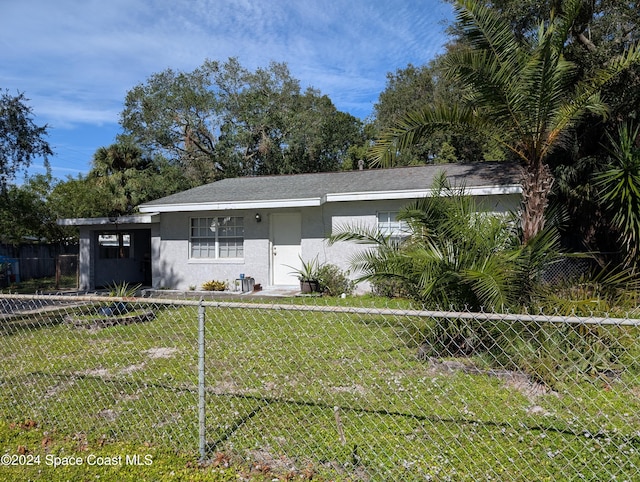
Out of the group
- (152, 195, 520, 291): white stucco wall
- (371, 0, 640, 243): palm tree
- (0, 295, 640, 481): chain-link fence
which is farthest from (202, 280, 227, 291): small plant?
(371, 0, 640, 243): palm tree

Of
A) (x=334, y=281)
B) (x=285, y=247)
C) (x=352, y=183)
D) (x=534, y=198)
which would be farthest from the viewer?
(x=285, y=247)

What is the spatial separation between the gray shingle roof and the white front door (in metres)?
0.92

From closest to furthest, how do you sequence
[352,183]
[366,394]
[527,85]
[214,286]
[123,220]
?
1. [366,394]
2. [527,85]
3. [214,286]
4. [352,183]
5. [123,220]

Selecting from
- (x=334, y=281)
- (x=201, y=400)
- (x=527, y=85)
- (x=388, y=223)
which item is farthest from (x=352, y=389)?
(x=388, y=223)

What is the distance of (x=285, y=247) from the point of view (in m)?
14.2

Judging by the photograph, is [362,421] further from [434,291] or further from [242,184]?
[242,184]

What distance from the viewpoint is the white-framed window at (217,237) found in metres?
14.5

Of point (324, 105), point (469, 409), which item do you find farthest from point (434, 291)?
point (324, 105)

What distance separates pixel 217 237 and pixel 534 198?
9.91 metres

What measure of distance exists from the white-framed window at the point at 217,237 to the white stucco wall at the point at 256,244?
0.62 ft

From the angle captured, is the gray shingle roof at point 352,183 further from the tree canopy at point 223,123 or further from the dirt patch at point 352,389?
the tree canopy at point 223,123

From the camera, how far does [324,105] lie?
33.2m

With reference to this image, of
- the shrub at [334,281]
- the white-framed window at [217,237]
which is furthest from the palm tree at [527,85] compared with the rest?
the white-framed window at [217,237]

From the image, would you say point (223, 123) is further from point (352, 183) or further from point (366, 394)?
point (366, 394)
